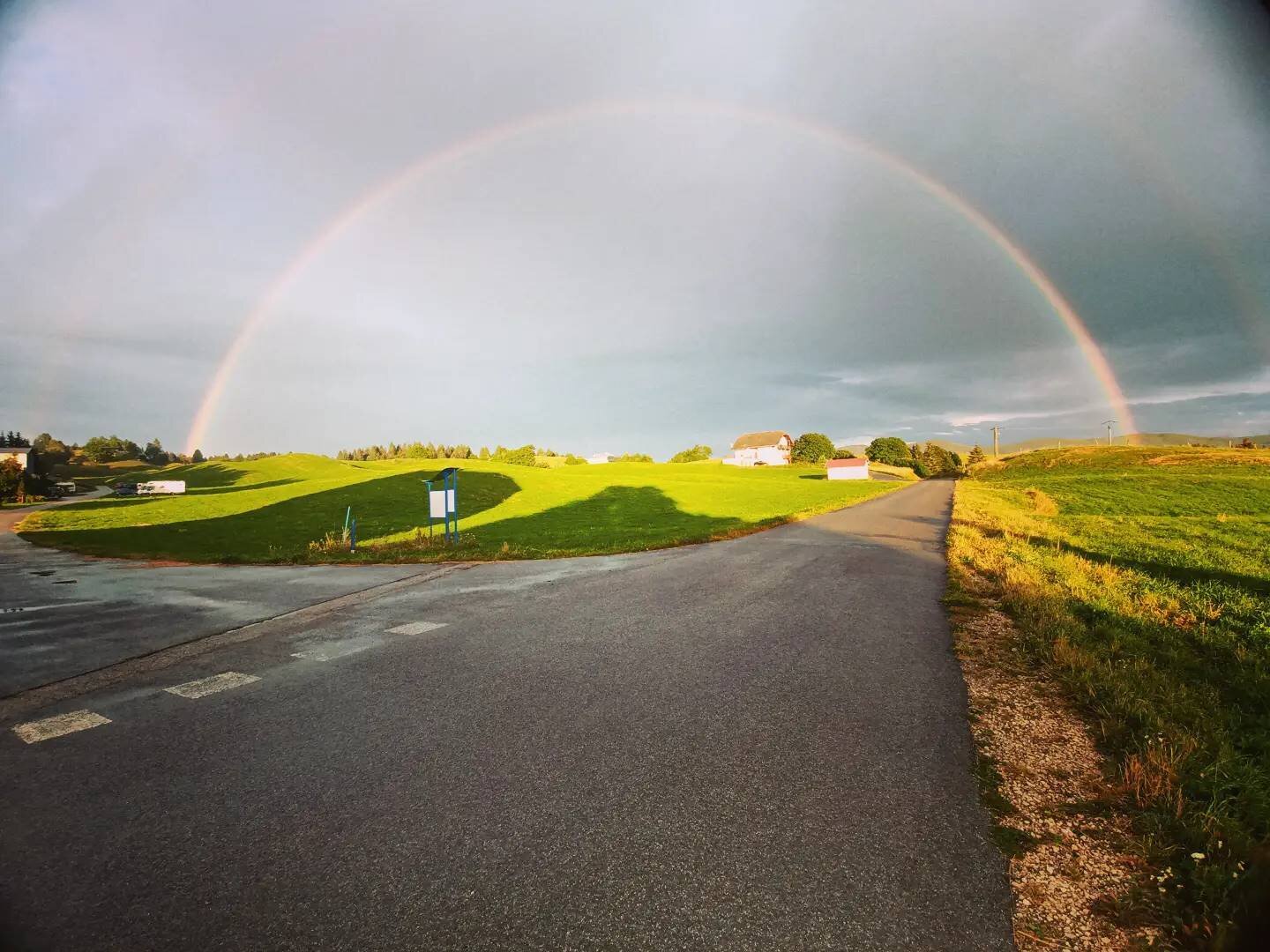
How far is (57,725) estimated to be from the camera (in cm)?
539

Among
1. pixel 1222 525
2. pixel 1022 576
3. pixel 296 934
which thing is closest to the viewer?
pixel 296 934

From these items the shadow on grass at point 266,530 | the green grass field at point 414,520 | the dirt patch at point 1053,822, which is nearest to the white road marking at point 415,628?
the dirt patch at point 1053,822

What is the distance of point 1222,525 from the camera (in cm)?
2114

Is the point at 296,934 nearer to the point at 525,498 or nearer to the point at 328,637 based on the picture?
the point at 328,637

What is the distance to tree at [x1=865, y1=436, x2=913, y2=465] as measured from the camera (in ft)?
477

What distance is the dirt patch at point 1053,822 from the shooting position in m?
2.75

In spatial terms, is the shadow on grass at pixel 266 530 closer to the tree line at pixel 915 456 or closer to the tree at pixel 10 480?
the tree at pixel 10 480

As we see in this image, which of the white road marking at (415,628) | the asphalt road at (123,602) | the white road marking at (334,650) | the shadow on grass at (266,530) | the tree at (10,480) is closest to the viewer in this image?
the white road marking at (334,650)

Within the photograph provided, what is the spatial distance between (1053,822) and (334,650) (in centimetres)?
829

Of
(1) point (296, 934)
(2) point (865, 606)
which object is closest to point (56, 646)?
(1) point (296, 934)

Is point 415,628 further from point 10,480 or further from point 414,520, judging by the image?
point 10,480

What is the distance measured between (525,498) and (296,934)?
141ft

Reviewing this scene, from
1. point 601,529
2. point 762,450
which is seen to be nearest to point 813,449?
point 762,450

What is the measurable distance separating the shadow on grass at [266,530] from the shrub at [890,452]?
127 metres
